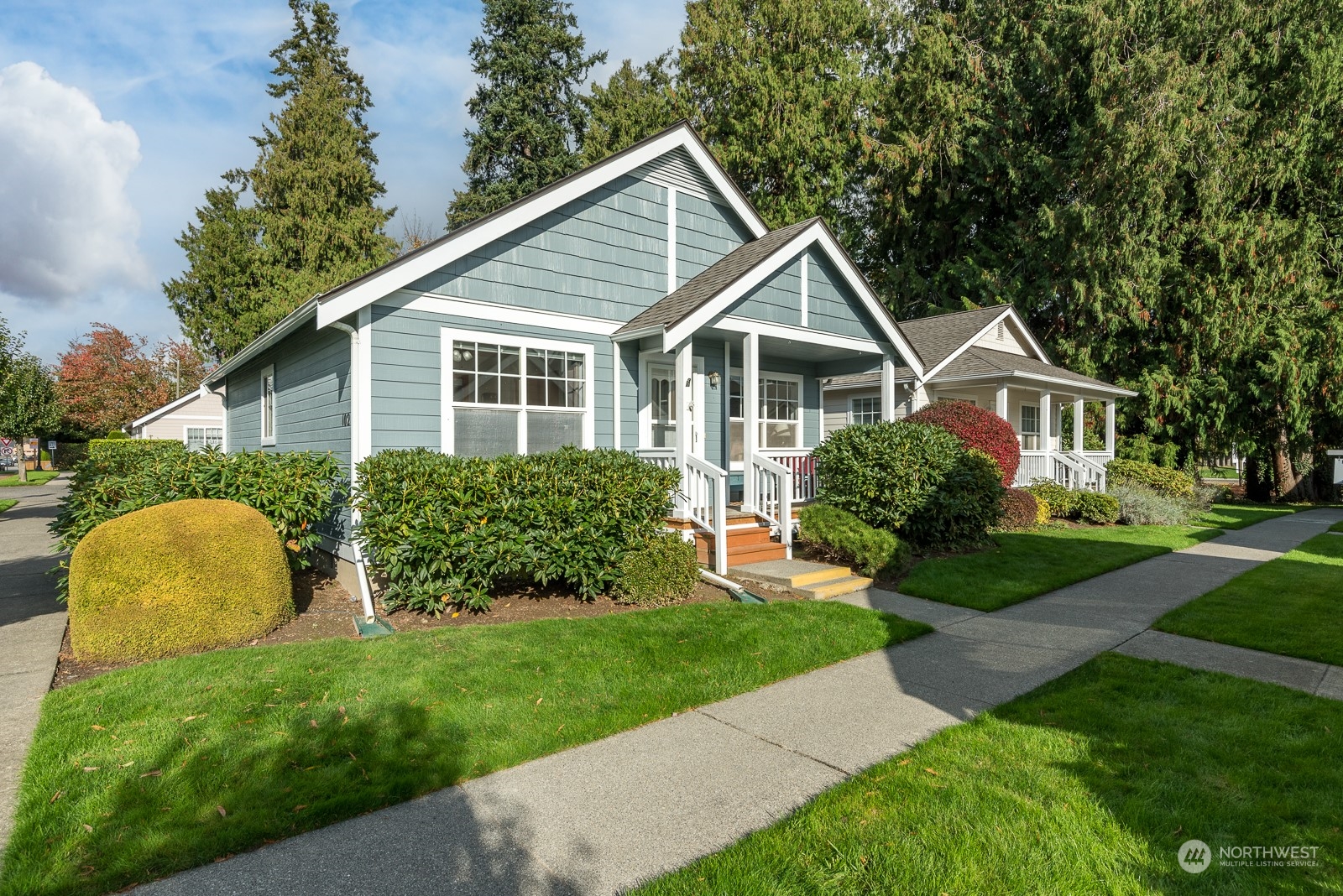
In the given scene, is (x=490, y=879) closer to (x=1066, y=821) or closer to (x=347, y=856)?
(x=347, y=856)

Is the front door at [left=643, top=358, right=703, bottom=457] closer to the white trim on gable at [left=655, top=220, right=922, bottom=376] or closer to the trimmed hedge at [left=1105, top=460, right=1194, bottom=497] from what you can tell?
the white trim on gable at [left=655, top=220, right=922, bottom=376]

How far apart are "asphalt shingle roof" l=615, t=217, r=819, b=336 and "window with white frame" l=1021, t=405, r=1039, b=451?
12006 millimetres

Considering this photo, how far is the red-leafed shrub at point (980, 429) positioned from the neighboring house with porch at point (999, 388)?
626 mm

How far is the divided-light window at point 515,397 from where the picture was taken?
856cm

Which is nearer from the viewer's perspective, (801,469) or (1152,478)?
(801,469)

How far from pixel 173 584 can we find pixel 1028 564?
32.8 ft

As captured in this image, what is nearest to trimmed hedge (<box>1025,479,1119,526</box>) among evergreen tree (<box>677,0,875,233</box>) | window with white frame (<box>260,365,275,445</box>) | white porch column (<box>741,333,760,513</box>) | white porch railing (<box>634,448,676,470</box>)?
white porch column (<box>741,333,760,513</box>)

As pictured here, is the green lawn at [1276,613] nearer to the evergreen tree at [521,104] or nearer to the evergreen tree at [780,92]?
the evergreen tree at [780,92]

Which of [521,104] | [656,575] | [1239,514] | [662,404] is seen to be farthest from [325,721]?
[521,104]

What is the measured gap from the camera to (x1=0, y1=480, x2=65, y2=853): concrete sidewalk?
3.70 metres


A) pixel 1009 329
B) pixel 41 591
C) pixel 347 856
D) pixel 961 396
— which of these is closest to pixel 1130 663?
pixel 347 856

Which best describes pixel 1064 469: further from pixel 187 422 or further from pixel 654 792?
pixel 187 422

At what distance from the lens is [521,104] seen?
3159 cm

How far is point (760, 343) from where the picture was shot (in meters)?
11.0
